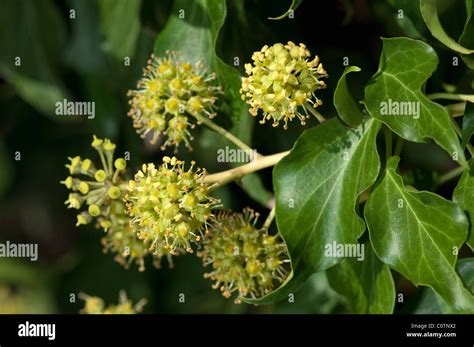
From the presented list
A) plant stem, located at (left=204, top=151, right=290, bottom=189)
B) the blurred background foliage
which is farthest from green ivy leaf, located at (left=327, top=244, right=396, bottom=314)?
plant stem, located at (left=204, top=151, right=290, bottom=189)

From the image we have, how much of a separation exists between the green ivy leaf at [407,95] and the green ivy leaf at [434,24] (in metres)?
0.03

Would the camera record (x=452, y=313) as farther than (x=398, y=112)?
Yes

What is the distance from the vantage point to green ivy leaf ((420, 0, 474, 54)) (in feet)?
4.76

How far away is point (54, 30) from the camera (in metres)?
2.42

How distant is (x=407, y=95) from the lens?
1456mm

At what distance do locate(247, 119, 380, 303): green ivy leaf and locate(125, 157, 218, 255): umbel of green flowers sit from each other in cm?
15
